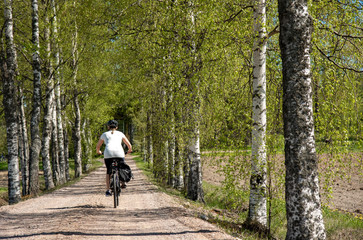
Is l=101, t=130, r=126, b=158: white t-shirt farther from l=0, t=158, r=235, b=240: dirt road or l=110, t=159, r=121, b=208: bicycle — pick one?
l=0, t=158, r=235, b=240: dirt road

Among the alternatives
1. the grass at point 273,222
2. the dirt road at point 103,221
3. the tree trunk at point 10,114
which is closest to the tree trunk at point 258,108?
the grass at point 273,222

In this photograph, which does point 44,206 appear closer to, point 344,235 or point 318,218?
point 318,218

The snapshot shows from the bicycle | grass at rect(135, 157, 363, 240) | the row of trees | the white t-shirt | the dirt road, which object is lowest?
grass at rect(135, 157, 363, 240)

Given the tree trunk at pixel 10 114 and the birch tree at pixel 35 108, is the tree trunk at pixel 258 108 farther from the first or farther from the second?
the birch tree at pixel 35 108

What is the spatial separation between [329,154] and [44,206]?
8075 mm

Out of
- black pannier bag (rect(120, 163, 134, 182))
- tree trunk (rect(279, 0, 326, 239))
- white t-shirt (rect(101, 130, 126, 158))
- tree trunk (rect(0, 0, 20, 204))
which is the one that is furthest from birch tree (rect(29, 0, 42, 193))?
tree trunk (rect(279, 0, 326, 239))

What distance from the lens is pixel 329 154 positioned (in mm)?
6934

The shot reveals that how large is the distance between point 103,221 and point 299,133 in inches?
185

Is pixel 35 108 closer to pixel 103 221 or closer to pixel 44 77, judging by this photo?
pixel 44 77

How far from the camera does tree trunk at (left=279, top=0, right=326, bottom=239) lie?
16.3 feet

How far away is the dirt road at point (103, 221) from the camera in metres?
6.04

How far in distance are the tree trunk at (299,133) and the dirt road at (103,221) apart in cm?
171

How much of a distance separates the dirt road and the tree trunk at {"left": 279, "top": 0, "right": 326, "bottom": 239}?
1.71 metres

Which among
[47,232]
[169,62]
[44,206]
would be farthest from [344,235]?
[44,206]
